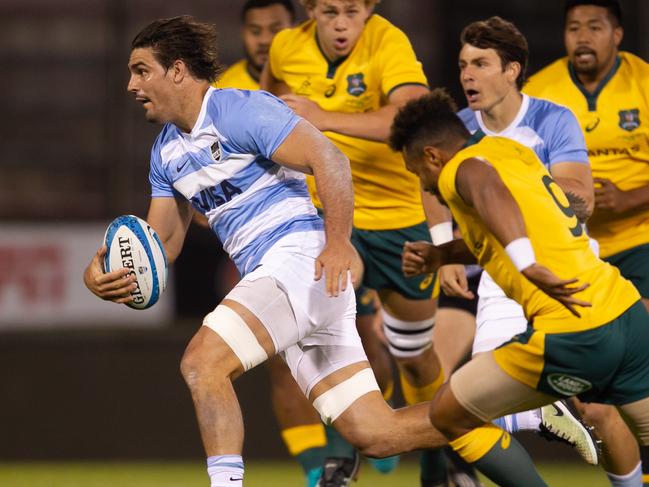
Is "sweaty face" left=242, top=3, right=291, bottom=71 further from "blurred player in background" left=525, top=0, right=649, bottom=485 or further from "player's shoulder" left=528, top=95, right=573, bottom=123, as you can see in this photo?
"player's shoulder" left=528, top=95, right=573, bottom=123

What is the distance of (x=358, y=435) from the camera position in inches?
200

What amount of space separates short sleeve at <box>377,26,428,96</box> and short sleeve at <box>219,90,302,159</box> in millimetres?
1248

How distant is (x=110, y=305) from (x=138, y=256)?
422cm

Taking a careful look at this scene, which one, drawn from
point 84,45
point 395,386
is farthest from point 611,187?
point 84,45

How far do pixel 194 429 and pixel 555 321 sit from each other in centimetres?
523

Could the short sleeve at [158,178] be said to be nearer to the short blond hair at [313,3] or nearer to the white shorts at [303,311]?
the white shorts at [303,311]

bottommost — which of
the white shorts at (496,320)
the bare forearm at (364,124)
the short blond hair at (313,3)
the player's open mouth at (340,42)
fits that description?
the white shorts at (496,320)

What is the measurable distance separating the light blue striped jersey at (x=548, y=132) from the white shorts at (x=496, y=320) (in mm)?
561

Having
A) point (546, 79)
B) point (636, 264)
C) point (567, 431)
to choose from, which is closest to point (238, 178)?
point (567, 431)

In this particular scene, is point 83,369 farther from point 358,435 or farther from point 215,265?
point 358,435

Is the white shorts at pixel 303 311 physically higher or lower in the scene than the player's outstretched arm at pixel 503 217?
lower

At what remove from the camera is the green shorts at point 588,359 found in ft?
14.3

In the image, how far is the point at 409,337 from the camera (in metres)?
6.56

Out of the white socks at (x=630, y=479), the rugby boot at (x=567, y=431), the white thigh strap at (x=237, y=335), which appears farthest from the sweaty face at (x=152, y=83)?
the white socks at (x=630, y=479)
